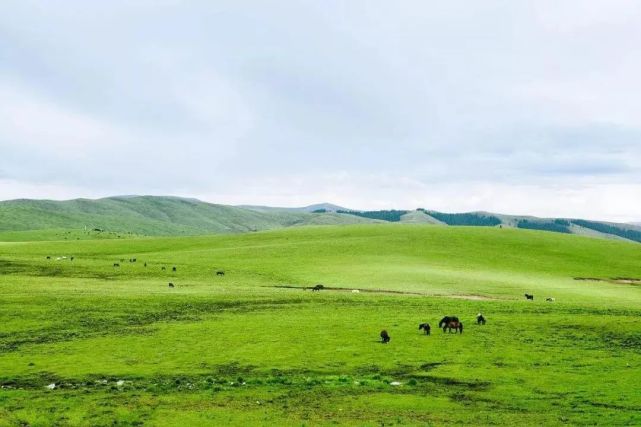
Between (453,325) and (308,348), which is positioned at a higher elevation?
(453,325)

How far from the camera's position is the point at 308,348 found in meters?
37.1

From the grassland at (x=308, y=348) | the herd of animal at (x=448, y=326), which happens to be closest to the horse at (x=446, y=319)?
the herd of animal at (x=448, y=326)

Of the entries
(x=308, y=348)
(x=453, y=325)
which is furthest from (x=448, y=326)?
(x=308, y=348)

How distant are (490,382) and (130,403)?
1772 cm

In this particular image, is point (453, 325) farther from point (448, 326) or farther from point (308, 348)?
point (308, 348)

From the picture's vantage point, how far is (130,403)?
25688mm

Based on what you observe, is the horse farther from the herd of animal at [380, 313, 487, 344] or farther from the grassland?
the grassland

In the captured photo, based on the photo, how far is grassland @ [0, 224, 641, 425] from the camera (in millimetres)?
24562

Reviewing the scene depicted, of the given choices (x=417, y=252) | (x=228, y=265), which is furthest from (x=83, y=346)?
(x=417, y=252)

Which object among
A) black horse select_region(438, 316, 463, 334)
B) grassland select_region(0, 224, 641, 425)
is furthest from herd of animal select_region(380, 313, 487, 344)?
grassland select_region(0, 224, 641, 425)

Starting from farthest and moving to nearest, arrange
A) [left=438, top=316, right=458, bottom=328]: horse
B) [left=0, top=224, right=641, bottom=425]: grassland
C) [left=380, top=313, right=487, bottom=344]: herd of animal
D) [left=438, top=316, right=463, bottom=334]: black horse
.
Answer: [left=438, top=316, right=458, bottom=328]: horse → [left=438, top=316, right=463, bottom=334]: black horse → [left=380, top=313, right=487, bottom=344]: herd of animal → [left=0, top=224, right=641, bottom=425]: grassland

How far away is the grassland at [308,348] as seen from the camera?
24562mm

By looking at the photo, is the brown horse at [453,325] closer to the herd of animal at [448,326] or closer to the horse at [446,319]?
the herd of animal at [448,326]

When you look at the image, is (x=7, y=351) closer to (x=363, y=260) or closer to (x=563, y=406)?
(x=563, y=406)
